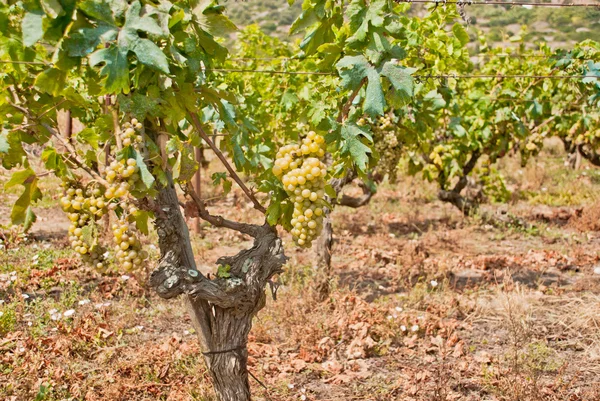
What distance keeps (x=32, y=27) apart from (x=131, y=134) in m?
0.56

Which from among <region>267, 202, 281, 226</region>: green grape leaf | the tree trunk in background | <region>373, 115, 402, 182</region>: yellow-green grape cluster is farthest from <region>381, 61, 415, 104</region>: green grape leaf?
the tree trunk in background

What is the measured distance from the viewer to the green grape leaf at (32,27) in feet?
5.14

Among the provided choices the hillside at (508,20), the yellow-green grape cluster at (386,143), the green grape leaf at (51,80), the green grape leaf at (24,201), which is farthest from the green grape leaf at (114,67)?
the hillside at (508,20)

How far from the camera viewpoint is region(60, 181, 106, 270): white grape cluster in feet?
7.47

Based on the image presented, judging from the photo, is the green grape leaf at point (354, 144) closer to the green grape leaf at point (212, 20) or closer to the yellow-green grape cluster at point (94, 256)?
the green grape leaf at point (212, 20)

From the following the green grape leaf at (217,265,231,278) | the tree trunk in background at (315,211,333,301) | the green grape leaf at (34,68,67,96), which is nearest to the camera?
the green grape leaf at (34,68,67,96)

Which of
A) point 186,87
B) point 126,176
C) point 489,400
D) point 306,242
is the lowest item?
point 489,400

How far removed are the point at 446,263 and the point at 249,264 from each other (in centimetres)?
375

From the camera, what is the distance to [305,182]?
223cm

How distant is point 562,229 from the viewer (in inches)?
297

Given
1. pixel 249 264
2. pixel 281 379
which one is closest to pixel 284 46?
pixel 281 379

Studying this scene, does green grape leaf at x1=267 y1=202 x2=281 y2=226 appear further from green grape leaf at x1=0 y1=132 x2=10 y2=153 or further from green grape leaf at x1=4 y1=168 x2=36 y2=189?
green grape leaf at x1=0 y1=132 x2=10 y2=153

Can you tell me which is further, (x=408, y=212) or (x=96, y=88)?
(x=408, y=212)

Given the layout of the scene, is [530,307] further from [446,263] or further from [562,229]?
[562,229]
